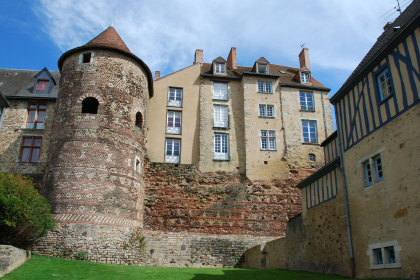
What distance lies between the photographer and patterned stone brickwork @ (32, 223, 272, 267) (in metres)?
13.9

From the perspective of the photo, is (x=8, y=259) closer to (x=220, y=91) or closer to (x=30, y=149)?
(x=30, y=149)

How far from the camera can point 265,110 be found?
69.9 feet

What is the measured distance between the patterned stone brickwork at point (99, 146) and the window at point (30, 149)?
2878mm

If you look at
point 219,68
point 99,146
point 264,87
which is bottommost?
point 99,146

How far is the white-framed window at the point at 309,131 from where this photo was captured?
2114cm

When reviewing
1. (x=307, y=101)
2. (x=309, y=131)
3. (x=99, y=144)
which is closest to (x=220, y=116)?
(x=309, y=131)

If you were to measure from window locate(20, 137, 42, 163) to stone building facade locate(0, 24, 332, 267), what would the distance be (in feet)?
0.20

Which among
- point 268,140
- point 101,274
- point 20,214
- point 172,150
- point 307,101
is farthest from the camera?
point 307,101

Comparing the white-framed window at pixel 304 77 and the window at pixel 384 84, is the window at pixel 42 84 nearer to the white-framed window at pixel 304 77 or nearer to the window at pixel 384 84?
the white-framed window at pixel 304 77

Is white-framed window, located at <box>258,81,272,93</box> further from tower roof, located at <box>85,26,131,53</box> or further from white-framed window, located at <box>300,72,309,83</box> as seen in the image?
tower roof, located at <box>85,26,131,53</box>

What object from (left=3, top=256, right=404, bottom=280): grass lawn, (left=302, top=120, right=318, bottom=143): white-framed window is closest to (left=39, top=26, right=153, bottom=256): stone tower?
(left=3, top=256, right=404, bottom=280): grass lawn

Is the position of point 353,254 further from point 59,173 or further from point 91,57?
point 91,57

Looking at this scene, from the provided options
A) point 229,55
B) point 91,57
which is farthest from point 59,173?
point 229,55

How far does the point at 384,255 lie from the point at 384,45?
5100mm
